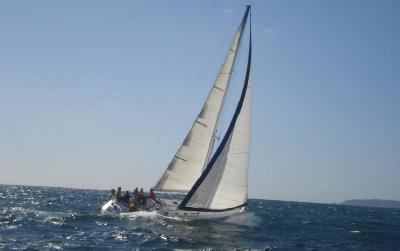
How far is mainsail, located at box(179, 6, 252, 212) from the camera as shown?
2619 cm

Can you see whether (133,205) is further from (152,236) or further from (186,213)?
(152,236)

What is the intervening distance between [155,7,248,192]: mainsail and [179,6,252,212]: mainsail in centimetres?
174

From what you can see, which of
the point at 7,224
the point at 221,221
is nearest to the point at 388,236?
the point at 221,221

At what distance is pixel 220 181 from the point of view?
26.3 m

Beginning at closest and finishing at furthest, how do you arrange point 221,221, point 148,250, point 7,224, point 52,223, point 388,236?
point 148,250, point 7,224, point 52,223, point 221,221, point 388,236

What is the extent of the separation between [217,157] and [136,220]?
597 cm

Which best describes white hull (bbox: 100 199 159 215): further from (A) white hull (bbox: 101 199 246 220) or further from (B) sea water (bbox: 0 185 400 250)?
(B) sea water (bbox: 0 185 400 250)

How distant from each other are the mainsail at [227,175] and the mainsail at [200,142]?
174cm

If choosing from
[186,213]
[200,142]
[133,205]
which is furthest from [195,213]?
[133,205]

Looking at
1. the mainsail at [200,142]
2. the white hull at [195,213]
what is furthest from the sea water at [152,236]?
the mainsail at [200,142]

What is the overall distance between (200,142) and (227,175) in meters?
3.12

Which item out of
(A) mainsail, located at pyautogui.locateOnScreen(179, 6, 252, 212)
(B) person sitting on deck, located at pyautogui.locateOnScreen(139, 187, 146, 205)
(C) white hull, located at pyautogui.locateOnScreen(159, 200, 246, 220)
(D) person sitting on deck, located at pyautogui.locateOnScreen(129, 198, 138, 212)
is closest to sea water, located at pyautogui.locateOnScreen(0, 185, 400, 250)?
(C) white hull, located at pyautogui.locateOnScreen(159, 200, 246, 220)

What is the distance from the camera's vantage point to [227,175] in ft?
86.4

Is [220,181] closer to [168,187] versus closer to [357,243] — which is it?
[168,187]
